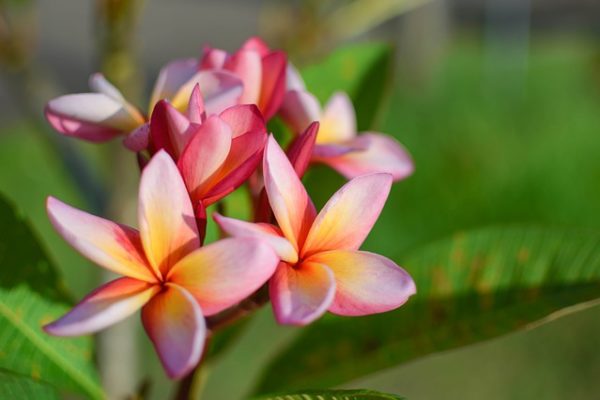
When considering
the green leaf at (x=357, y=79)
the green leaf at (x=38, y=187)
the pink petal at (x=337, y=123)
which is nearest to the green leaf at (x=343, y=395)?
the pink petal at (x=337, y=123)

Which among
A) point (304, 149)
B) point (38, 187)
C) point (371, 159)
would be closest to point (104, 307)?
point (304, 149)

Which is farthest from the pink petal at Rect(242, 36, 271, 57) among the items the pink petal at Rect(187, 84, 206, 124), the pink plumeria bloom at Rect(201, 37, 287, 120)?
the pink petal at Rect(187, 84, 206, 124)

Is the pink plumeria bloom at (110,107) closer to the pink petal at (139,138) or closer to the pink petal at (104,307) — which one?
the pink petal at (139,138)

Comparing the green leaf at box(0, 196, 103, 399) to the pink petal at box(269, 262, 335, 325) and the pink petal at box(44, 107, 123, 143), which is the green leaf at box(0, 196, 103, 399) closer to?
the pink petal at box(44, 107, 123, 143)

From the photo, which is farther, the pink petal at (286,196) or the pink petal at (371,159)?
the pink petal at (371,159)

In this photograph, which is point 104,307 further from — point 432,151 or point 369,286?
point 432,151

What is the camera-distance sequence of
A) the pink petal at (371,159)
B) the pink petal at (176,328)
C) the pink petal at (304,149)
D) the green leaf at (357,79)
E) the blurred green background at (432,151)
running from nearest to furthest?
the pink petal at (176,328) → the pink petal at (304,149) → the pink petal at (371,159) → the green leaf at (357,79) → the blurred green background at (432,151)

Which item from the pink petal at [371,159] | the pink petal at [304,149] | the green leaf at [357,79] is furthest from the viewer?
the green leaf at [357,79]

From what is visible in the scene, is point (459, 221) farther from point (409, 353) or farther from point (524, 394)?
point (409, 353)
